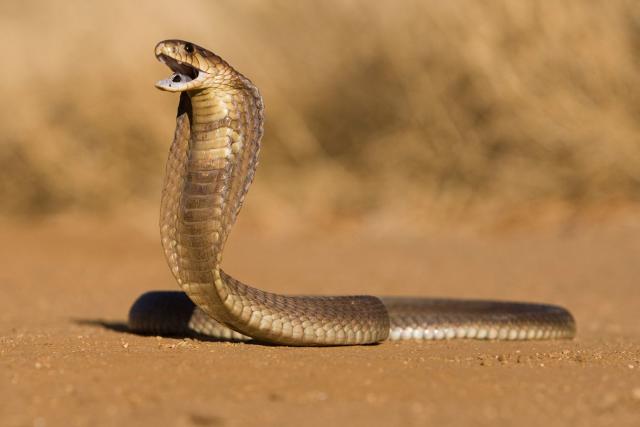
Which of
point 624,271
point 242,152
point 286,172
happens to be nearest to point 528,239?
point 624,271

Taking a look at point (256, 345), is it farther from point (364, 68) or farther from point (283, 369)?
point (364, 68)

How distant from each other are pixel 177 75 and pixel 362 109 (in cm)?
1220

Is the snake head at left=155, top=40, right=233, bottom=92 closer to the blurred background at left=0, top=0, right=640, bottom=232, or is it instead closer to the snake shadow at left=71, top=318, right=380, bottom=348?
the snake shadow at left=71, top=318, right=380, bottom=348

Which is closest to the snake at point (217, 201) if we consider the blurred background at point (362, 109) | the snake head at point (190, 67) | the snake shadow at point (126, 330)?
the snake head at point (190, 67)

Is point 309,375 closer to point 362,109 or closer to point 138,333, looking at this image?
point 138,333

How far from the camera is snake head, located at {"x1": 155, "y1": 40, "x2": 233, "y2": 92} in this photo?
4691 millimetres

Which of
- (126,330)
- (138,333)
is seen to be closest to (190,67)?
(138,333)

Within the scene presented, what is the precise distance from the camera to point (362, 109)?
16.9 metres

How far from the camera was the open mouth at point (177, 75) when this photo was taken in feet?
15.3

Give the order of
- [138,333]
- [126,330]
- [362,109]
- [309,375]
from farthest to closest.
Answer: [362,109]
[126,330]
[138,333]
[309,375]

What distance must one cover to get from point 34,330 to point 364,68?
34.0 feet

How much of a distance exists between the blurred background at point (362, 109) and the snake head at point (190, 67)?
10310 millimetres

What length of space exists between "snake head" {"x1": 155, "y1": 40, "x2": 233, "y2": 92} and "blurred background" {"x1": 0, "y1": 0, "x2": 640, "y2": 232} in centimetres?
1031

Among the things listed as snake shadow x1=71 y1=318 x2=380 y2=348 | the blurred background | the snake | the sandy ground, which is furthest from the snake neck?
the blurred background
